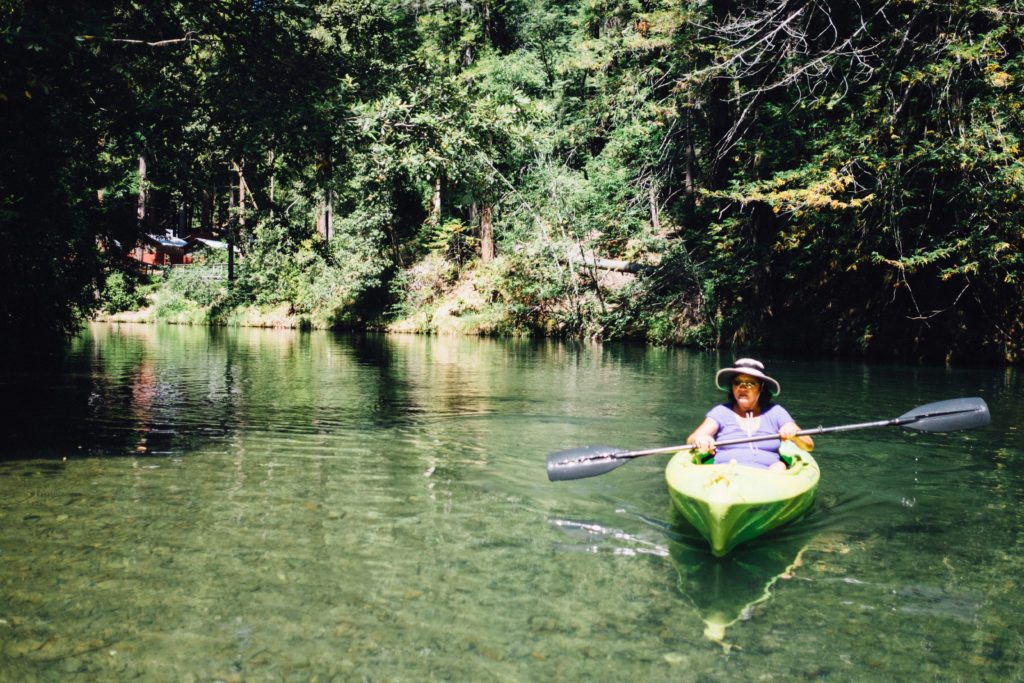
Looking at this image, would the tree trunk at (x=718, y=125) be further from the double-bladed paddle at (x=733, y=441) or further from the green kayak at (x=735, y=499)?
the green kayak at (x=735, y=499)

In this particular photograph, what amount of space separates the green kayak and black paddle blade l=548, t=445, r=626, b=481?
2.34 ft

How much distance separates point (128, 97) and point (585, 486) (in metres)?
7.67

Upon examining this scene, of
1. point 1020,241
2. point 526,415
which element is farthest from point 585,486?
point 1020,241

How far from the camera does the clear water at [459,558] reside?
3877 millimetres

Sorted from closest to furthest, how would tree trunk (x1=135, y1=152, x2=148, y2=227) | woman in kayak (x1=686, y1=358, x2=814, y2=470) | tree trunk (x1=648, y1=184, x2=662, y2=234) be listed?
woman in kayak (x1=686, y1=358, x2=814, y2=470) → tree trunk (x1=135, y1=152, x2=148, y2=227) → tree trunk (x1=648, y1=184, x2=662, y2=234)

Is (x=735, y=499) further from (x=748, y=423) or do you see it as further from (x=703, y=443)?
(x=748, y=423)

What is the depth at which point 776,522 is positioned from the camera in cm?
557

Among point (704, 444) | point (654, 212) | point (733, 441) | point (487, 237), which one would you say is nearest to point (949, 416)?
point (733, 441)

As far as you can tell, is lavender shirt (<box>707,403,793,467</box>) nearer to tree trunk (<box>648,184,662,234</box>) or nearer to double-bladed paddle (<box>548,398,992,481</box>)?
double-bladed paddle (<box>548,398,992,481</box>)

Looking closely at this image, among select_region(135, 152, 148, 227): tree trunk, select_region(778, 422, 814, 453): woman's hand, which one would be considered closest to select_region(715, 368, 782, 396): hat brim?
select_region(778, 422, 814, 453): woman's hand

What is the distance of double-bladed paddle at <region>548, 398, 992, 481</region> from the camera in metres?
6.43

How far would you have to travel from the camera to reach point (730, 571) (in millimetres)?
5148

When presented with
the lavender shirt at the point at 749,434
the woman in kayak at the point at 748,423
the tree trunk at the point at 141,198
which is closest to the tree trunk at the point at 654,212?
the tree trunk at the point at 141,198

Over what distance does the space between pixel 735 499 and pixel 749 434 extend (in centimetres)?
156
